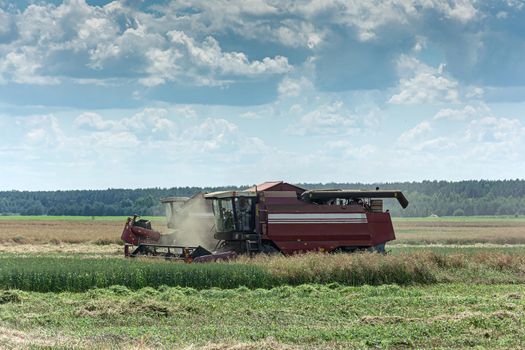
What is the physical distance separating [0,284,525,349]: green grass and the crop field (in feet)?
0.09

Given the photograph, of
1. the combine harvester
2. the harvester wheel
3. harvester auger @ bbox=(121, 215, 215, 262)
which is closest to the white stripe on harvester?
the combine harvester

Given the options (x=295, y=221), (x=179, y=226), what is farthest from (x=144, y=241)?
(x=295, y=221)

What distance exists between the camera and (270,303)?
61.4 feet

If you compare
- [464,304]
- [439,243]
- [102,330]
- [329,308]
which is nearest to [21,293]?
[102,330]

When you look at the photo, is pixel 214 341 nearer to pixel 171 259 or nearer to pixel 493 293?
pixel 493 293

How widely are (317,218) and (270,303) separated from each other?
1180 cm

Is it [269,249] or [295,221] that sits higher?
[295,221]

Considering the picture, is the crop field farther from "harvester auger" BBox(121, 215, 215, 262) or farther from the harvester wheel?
"harvester auger" BBox(121, 215, 215, 262)

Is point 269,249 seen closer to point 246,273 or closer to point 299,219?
point 299,219

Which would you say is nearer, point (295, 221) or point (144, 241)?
point (295, 221)

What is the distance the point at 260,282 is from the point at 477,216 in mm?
118596

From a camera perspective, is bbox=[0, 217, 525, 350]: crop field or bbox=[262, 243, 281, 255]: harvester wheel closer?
bbox=[0, 217, 525, 350]: crop field

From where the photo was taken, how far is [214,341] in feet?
44.0

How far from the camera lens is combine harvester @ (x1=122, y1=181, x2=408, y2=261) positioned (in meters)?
30.0
